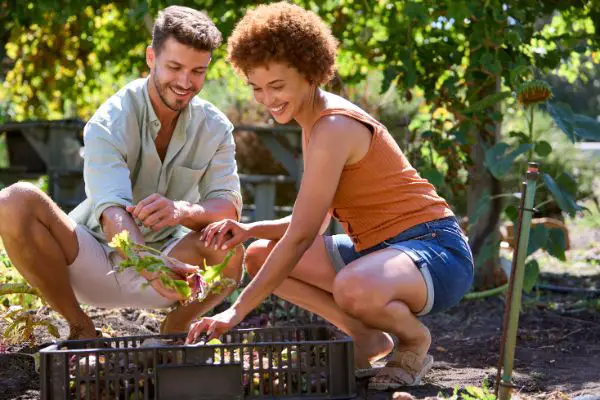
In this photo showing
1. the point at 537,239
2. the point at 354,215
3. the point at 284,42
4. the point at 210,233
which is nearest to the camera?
the point at 284,42

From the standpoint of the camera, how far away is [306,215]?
270 centimetres

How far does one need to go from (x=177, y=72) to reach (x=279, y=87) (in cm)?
57

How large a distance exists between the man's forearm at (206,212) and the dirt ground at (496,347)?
71 centimetres

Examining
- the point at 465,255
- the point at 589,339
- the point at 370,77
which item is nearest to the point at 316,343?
the point at 465,255

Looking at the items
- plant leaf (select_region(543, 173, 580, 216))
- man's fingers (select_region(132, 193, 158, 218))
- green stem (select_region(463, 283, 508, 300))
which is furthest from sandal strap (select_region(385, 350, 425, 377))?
green stem (select_region(463, 283, 508, 300))

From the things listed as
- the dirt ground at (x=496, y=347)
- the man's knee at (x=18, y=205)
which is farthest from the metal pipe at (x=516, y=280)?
the man's knee at (x=18, y=205)

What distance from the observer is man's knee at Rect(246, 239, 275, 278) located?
318 centimetres

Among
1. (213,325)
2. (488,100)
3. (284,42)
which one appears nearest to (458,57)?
(488,100)

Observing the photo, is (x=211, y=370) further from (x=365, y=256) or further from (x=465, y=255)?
(x=465, y=255)

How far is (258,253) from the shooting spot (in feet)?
10.5

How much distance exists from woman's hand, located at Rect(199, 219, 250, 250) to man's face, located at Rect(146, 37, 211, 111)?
0.55 meters

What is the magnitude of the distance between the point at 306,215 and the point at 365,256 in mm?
272

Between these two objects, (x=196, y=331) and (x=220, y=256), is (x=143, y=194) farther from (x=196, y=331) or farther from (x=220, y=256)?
(x=196, y=331)

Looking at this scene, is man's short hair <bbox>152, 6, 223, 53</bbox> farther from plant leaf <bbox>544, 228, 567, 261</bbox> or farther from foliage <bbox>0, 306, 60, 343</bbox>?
plant leaf <bbox>544, 228, 567, 261</bbox>
